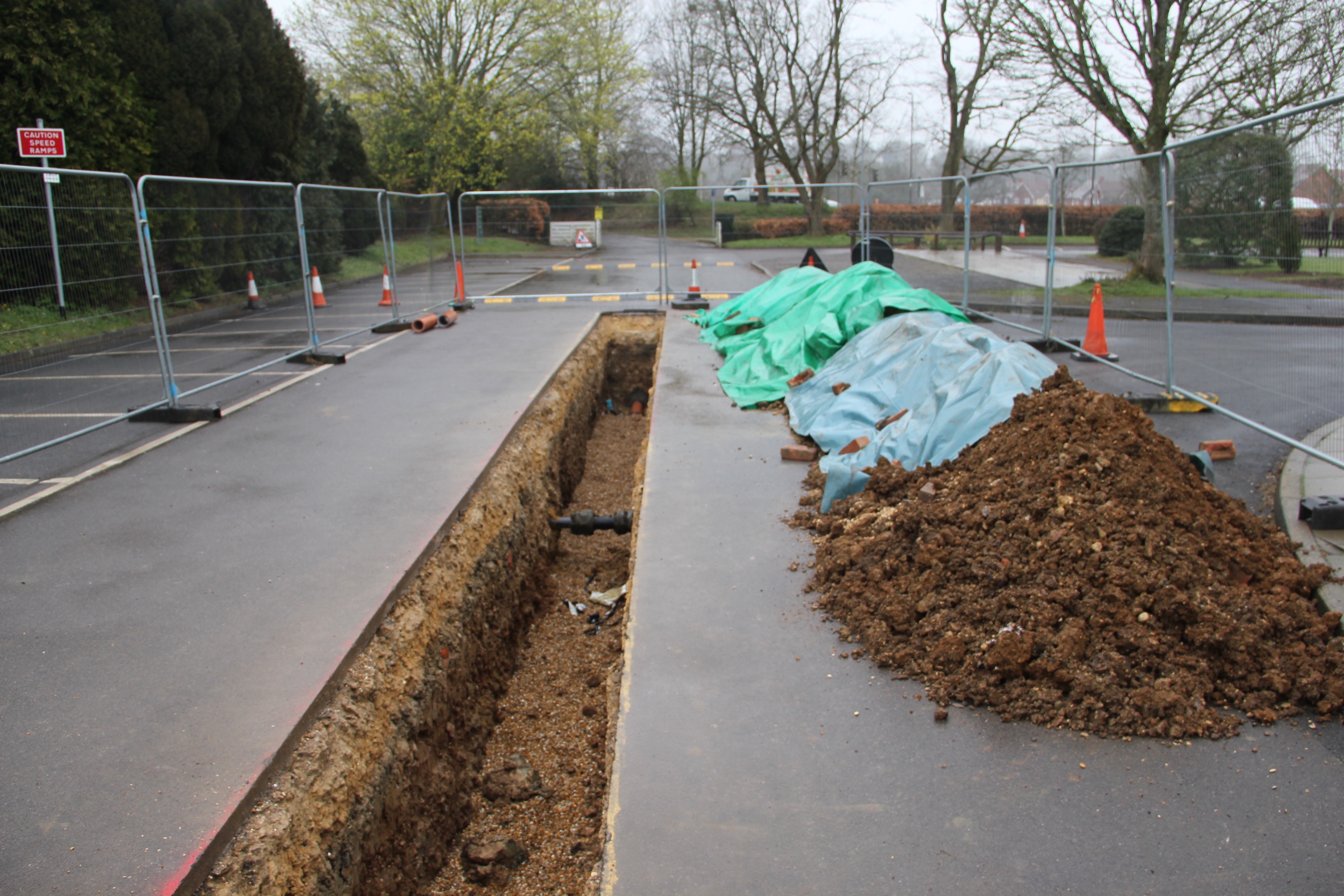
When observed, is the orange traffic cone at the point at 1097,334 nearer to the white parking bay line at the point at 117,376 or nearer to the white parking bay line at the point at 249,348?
the white parking bay line at the point at 117,376

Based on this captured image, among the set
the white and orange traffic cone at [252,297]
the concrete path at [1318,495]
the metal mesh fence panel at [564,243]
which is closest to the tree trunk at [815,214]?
the metal mesh fence panel at [564,243]

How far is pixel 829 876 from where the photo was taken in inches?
93.7

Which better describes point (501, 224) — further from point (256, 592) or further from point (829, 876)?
point (829, 876)

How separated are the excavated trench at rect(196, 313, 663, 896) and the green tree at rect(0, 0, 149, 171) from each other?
366 inches

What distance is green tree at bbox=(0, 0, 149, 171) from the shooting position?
10797 millimetres

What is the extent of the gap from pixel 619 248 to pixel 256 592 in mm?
13191

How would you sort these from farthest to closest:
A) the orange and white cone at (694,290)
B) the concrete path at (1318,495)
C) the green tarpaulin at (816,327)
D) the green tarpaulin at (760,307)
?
the orange and white cone at (694,290) → the green tarpaulin at (760,307) → the green tarpaulin at (816,327) → the concrete path at (1318,495)

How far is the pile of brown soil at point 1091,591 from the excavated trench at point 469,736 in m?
1.32

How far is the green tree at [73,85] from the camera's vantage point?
1080 centimetres

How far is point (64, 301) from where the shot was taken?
6188 mm

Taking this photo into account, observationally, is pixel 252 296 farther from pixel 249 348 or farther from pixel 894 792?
pixel 894 792

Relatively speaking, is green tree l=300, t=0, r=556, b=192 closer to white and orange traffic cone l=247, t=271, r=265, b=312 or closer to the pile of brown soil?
white and orange traffic cone l=247, t=271, r=265, b=312

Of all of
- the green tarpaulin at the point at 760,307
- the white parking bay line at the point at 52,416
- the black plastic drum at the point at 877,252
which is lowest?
the white parking bay line at the point at 52,416

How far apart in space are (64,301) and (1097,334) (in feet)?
30.4
